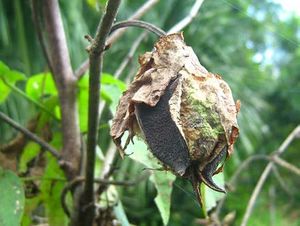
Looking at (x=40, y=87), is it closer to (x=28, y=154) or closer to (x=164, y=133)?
(x=28, y=154)

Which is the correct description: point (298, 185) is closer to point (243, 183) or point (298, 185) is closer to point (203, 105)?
point (243, 183)

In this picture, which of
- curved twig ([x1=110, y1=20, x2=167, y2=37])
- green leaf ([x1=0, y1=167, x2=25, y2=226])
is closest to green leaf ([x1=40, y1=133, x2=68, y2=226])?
green leaf ([x1=0, y1=167, x2=25, y2=226])

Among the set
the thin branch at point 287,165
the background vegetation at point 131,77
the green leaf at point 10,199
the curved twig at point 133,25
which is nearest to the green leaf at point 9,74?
the background vegetation at point 131,77

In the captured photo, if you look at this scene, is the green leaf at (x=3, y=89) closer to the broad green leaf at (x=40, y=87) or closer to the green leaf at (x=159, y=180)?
the broad green leaf at (x=40, y=87)

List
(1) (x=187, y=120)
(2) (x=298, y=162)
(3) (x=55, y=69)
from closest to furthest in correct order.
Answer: (1) (x=187, y=120), (3) (x=55, y=69), (2) (x=298, y=162)

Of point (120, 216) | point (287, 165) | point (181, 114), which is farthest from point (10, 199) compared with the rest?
point (287, 165)

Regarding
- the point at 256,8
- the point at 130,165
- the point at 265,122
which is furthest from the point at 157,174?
the point at 265,122
